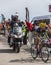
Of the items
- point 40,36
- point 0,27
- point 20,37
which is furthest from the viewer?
point 0,27

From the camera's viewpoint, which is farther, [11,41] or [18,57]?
[11,41]

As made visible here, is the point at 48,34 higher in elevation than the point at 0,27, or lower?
higher

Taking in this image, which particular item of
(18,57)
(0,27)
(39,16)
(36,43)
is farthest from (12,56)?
(0,27)

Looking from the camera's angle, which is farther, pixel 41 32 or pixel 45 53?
pixel 41 32

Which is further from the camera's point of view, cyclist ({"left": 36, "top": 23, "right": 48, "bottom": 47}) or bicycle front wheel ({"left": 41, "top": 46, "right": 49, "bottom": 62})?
cyclist ({"left": 36, "top": 23, "right": 48, "bottom": 47})

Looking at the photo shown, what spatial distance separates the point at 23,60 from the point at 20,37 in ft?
11.5

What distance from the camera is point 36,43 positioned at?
48.2 ft

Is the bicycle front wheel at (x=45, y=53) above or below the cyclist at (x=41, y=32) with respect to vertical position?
below

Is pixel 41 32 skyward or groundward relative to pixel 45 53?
skyward

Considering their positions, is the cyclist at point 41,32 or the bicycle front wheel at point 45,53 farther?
the cyclist at point 41,32

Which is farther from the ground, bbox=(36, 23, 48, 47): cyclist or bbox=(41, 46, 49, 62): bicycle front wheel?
bbox=(36, 23, 48, 47): cyclist

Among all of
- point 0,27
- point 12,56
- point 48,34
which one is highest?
point 48,34

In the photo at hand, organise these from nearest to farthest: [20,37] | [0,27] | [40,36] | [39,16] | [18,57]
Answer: [40,36], [18,57], [20,37], [39,16], [0,27]

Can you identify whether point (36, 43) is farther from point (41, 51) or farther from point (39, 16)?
point (39, 16)
